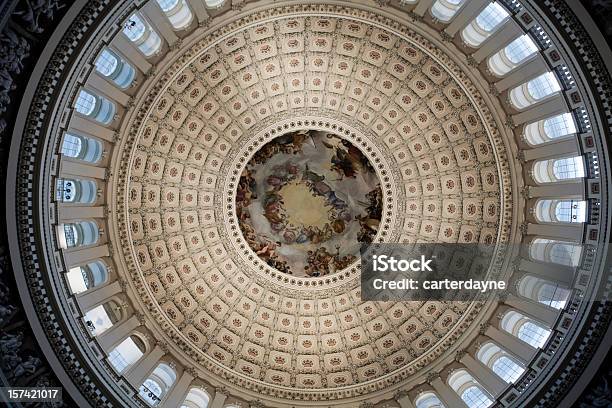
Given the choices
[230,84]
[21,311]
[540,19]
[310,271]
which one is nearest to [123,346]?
[21,311]

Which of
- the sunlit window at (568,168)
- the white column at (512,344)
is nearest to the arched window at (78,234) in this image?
the white column at (512,344)

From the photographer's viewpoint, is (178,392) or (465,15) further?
(178,392)

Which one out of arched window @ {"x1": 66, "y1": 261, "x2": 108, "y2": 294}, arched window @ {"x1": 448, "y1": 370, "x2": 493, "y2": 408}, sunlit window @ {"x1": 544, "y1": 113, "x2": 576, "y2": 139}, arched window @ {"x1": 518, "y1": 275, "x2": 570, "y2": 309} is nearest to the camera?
sunlit window @ {"x1": 544, "y1": 113, "x2": 576, "y2": 139}

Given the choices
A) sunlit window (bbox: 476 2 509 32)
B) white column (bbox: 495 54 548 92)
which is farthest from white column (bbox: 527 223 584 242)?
sunlit window (bbox: 476 2 509 32)

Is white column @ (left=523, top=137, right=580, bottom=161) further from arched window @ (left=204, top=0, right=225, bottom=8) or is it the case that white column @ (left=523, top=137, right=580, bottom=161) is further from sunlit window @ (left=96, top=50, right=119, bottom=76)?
sunlit window @ (left=96, top=50, right=119, bottom=76)

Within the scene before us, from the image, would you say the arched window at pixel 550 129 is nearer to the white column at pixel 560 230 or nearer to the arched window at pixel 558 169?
the arched window at pixel 558 169

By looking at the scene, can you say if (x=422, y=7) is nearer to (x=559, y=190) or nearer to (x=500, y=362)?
(x=559, y=190)

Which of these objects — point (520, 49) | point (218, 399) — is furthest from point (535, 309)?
point (218, 399)

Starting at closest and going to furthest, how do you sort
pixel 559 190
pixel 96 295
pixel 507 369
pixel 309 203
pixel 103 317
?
pixel 559 190, pixel 96 295, pixel 507 369, pixel 103 317, pixel 309 203
